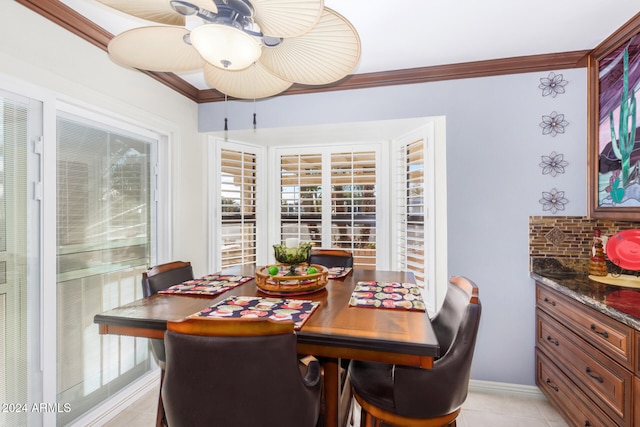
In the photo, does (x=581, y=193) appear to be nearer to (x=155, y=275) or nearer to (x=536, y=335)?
(x=536, y=335)

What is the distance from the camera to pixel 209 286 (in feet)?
5.84

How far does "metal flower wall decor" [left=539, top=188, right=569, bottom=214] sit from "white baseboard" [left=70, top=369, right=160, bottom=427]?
3.26 meters

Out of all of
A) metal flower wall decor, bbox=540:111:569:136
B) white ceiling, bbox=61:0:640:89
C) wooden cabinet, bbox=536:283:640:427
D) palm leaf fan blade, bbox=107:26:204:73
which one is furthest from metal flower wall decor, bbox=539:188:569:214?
palm leaf fan blade, bbox=107:26:204:73

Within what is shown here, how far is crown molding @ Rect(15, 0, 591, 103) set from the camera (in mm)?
1726

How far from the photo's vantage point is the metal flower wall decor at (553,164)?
2232 mm

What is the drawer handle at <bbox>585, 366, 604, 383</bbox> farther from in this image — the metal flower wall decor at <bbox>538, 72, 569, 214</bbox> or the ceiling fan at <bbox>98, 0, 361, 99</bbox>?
the ceiling fan at <bbox>98, 0, 361, 99</bbox>

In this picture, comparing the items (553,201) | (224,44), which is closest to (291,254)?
(224,44)

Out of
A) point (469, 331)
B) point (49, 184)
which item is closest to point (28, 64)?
point (49, 184)

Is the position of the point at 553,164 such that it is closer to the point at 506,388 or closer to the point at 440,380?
the point at 506,388

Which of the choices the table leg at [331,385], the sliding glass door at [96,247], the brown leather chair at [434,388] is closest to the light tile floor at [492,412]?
the sliding glass door at [96,247]

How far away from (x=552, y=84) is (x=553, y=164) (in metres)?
0.58

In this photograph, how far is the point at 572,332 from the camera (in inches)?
70.0

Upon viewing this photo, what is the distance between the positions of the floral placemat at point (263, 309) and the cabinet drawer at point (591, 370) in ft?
4.65

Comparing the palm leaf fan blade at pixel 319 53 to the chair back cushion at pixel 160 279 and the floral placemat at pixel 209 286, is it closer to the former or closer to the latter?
the floral placemat at pixel 209 286
